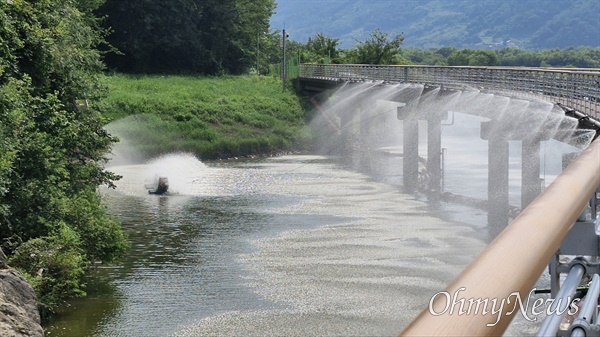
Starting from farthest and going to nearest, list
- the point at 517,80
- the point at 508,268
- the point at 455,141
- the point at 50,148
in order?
the point at 455,141 → the point at 517,80 → the point at 50,148 → the point at 508,268

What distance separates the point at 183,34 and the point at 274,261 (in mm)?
59491

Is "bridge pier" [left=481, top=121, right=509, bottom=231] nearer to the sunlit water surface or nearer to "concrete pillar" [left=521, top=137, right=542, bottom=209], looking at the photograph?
the sunlit water surface

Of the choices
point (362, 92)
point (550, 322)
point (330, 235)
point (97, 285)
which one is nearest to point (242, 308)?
point (97, 285)

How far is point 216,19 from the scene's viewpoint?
85.4 metres

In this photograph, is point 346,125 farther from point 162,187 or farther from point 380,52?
point 162,187

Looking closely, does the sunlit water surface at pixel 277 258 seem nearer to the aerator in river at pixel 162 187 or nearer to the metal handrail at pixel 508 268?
the aerator in river at pixel 162 187

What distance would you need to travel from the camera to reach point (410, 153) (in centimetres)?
4894

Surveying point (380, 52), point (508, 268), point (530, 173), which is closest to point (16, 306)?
point (508, 268)

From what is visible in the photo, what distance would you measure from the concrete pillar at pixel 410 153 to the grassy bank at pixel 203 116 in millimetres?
12480

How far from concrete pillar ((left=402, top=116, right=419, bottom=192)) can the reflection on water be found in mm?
4570

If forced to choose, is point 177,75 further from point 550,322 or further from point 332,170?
point 550,322

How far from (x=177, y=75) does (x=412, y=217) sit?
170 ft

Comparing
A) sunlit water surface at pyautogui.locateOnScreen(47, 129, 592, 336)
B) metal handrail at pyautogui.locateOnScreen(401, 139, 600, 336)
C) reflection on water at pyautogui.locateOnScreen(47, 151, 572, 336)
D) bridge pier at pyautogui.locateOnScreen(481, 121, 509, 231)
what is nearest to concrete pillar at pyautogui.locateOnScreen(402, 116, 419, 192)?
sunlit water surface at pyautogui.locateOnScreen(47, 129, 592, 336)

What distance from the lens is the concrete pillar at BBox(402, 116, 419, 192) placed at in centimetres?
4625
